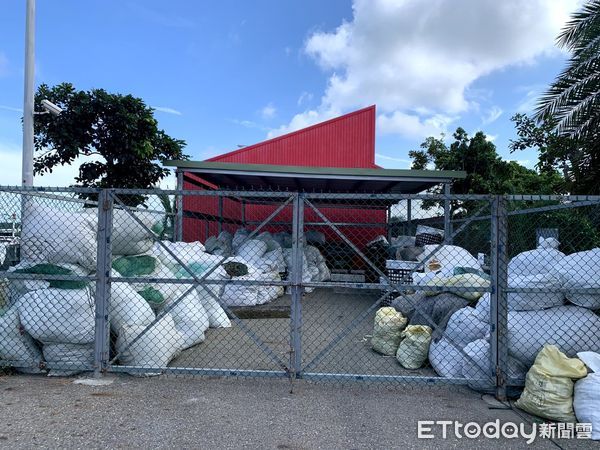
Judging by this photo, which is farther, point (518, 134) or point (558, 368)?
point (518, 134)

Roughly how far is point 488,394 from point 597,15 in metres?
8.26

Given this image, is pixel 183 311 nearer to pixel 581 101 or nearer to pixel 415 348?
pixel 415 348

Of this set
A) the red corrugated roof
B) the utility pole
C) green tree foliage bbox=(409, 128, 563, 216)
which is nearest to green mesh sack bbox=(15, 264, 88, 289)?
the utility pole

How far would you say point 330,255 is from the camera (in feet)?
43.7

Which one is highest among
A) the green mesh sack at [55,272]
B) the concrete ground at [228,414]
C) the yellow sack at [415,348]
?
the green mesh sack at [55,272]

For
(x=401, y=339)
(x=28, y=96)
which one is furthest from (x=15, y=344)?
(x=28, y=96)

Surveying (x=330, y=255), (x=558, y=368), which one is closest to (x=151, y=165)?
(x=330, y=255)

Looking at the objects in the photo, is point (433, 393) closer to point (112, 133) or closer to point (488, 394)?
point (488, 394)

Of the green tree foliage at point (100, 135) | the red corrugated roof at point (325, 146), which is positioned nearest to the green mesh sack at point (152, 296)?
the green tree foliage at point (100, 135)

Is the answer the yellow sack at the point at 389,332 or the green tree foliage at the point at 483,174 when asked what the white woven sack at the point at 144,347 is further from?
the green tree foliage at the point at 483,174

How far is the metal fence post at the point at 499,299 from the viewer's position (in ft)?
13.7

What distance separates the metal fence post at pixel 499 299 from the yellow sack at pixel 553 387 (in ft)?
1.11

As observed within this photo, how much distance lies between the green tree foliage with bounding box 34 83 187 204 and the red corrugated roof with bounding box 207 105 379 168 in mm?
2519

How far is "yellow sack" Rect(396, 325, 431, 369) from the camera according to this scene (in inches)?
199
